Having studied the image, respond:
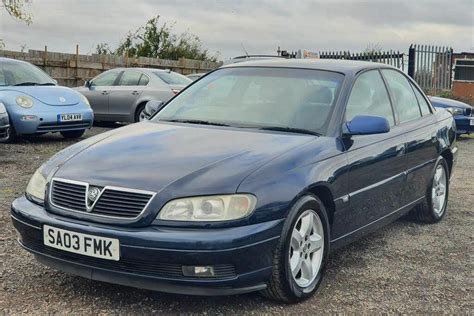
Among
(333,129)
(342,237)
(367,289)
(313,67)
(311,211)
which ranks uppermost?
(313,67)

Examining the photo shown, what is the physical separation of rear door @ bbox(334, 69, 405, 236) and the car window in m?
8.97

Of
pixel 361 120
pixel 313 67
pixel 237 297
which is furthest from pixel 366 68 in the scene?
pixel 237 297

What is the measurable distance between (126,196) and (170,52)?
91.5ft

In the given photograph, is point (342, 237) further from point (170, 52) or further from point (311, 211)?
point (170, 52)

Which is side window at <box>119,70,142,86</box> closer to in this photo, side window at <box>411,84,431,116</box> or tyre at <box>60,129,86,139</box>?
tyre at <box>60,129,86,139</box>

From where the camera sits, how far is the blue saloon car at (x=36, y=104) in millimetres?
9242

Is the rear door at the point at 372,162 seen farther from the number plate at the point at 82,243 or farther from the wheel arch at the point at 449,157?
the number plate at the point at 82,243

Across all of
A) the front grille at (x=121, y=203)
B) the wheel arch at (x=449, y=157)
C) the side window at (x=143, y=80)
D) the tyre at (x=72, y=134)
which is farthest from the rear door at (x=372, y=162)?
the side window at (x=143, y=80)

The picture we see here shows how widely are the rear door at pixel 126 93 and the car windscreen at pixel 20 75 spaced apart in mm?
2451

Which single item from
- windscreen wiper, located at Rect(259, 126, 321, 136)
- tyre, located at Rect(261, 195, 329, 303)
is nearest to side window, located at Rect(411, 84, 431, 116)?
windscreen wiper, located at Rect(259, 126, 321, 136)

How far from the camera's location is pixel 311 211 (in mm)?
3598

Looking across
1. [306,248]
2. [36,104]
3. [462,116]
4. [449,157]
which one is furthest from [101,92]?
[306,248]

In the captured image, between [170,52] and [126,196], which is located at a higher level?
[170,52]

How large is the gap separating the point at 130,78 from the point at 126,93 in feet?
1.19
